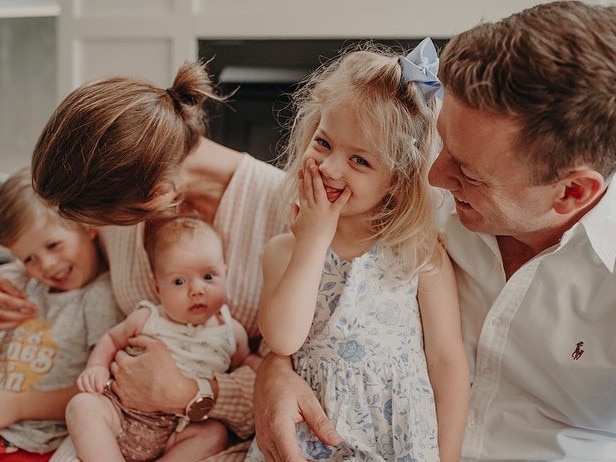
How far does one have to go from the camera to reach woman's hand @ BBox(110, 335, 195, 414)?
1.41 metres

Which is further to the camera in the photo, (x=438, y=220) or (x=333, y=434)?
(x=438, y=220)

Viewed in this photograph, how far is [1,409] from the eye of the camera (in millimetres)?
1512

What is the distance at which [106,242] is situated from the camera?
1.71 metres

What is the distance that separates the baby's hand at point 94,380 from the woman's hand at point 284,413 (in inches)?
13.1

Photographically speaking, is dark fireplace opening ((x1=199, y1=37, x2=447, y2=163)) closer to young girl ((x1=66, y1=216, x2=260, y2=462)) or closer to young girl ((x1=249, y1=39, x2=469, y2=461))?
young girl ((x1=66, y1=216, x2=260, y2=462))

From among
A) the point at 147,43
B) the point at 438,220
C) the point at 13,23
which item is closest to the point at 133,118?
the point at 438,220

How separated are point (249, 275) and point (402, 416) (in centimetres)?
51

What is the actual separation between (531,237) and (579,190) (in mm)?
177

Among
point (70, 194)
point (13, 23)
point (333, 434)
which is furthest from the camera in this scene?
point (13, 23)

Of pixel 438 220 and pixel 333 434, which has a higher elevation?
pixel 438 220

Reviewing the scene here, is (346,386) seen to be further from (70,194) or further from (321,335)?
(70,194)

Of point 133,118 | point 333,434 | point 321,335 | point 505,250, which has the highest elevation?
point 133,118

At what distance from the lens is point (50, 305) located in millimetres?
1671

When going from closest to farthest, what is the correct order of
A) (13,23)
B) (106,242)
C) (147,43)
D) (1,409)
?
(1,409)
(106,242)
(147,43)
(13,23)
